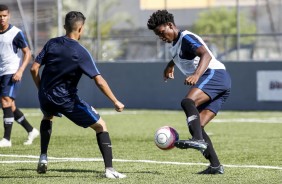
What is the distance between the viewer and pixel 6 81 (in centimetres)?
1432

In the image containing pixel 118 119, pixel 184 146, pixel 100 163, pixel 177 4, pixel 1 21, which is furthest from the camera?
pixel 177 4

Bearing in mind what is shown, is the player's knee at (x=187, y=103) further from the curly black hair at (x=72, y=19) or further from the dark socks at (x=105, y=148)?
the curly black hair at (x=72, y=19)

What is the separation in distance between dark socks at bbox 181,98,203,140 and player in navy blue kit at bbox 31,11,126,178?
0.78 metres

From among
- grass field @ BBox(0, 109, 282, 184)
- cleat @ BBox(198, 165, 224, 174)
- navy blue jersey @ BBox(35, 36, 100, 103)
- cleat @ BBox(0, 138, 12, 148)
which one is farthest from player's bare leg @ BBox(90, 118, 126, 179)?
cleat @ BBox(0, 138, 12, 148)

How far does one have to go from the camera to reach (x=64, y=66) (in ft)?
32.4

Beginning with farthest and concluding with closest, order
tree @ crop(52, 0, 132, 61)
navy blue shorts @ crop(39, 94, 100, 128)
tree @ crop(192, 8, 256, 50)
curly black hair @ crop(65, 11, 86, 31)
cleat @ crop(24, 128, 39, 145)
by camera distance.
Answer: tree @ crop(52, 0, 132, 61) → tree @ crop(192, 8, 256, 50) → cleat @ crop(24, 128, 39, 145) → navy blue shorts @ crop(39, 94, 100, 128) → curly black hair @ crop(65, 11, 86, 31)

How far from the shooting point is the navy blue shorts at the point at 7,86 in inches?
562

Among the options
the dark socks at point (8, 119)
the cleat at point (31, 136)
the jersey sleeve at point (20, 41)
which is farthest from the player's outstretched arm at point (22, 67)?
the cleat at point (31, 136)

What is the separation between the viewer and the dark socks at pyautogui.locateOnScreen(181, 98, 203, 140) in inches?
387

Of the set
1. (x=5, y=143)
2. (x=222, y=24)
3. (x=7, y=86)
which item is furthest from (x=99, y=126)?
(x=222, y=24)

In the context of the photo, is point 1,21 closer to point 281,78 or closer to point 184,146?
point 184,146

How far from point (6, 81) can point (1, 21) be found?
0.97 metres

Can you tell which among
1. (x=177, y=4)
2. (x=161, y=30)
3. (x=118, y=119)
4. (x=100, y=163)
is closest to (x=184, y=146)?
(x=161, y=30)

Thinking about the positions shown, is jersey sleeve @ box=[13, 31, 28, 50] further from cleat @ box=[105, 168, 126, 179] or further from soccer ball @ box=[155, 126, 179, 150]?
cleat @ box=[105, 168, 126, 179]
